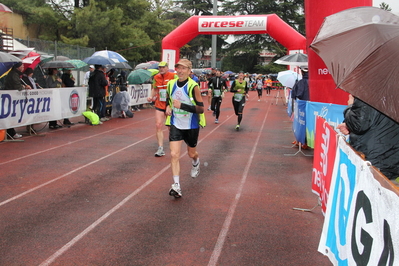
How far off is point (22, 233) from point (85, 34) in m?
25.0

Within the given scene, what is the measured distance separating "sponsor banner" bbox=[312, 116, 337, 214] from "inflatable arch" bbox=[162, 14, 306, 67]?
49.7 feet

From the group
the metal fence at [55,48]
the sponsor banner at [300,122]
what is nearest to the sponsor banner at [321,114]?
the sponsor banner at [300,122]

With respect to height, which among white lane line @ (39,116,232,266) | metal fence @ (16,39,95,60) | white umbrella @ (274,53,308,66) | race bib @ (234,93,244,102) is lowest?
white lane line @ (39,116,232,266)

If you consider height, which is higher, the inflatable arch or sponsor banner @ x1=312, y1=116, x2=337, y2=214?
the inflatable arch

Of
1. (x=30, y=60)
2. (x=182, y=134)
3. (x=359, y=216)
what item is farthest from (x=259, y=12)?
(x=359, y=216)

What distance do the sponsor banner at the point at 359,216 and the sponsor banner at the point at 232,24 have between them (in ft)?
59.1

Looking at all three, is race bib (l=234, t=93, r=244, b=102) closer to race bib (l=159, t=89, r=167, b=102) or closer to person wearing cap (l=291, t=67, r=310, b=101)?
person wearing cap (l=291, t=67, r=310, b=101)

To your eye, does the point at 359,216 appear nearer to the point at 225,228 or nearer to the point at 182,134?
the point at 225,228

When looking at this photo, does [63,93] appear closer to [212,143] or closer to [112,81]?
[112,81]

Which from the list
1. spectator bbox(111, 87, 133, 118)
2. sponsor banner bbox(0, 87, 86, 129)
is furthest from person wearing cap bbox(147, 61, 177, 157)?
spectator bbox(111, 87, 133, 118)

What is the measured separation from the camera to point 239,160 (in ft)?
30.8

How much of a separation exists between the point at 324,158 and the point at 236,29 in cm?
1733

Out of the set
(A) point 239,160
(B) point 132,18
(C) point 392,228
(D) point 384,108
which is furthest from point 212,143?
(B) point 132,18

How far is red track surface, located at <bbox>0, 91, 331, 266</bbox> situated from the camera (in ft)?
14.7
